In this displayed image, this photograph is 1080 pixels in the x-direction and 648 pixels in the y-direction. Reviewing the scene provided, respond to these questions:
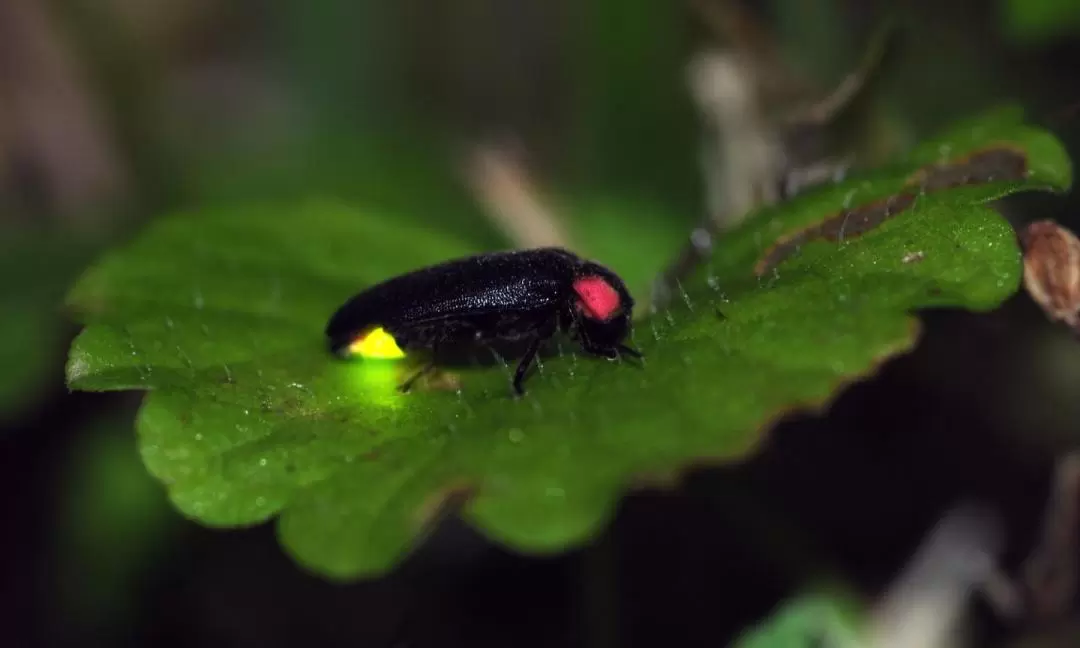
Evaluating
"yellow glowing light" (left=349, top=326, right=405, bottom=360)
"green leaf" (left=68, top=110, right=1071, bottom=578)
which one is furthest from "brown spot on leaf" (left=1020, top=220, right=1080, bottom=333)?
"yellow glowing light" (left=349, top=326, right=405, bottom=360)

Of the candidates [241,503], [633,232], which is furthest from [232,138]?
[241,503]

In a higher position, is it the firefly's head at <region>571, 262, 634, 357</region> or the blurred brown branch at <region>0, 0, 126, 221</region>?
the firefly's head at <region>571, 262, 634, 357</region>

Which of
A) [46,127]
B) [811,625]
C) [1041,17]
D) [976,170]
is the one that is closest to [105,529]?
[811,625]

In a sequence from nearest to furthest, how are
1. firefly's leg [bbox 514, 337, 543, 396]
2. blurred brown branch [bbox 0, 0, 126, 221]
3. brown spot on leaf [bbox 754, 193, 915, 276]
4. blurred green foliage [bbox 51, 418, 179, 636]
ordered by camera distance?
firefly's leg [bbox 514, 337, 543, 396] → brown spot on leaf [bbox 754, 193, 915, 276] → blurred green foliage [bbox 51, 418, 179, 636] → blurred brown branch [bbox 0, 0, 126, 221]

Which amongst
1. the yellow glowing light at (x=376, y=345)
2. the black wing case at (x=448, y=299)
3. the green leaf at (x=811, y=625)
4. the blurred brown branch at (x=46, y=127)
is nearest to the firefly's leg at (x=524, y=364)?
the black wing case at (x=448, y=299)

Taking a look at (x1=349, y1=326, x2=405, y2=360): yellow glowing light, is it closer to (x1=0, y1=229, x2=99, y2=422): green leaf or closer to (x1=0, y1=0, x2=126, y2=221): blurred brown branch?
(x1=0, y1=229, x2=99, y2=422): green leaf

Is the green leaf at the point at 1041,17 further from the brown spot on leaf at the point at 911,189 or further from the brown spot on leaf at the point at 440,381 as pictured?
the brown spot on leaf at the point at 440,381

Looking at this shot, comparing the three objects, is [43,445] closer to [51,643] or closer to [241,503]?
[51,643]
